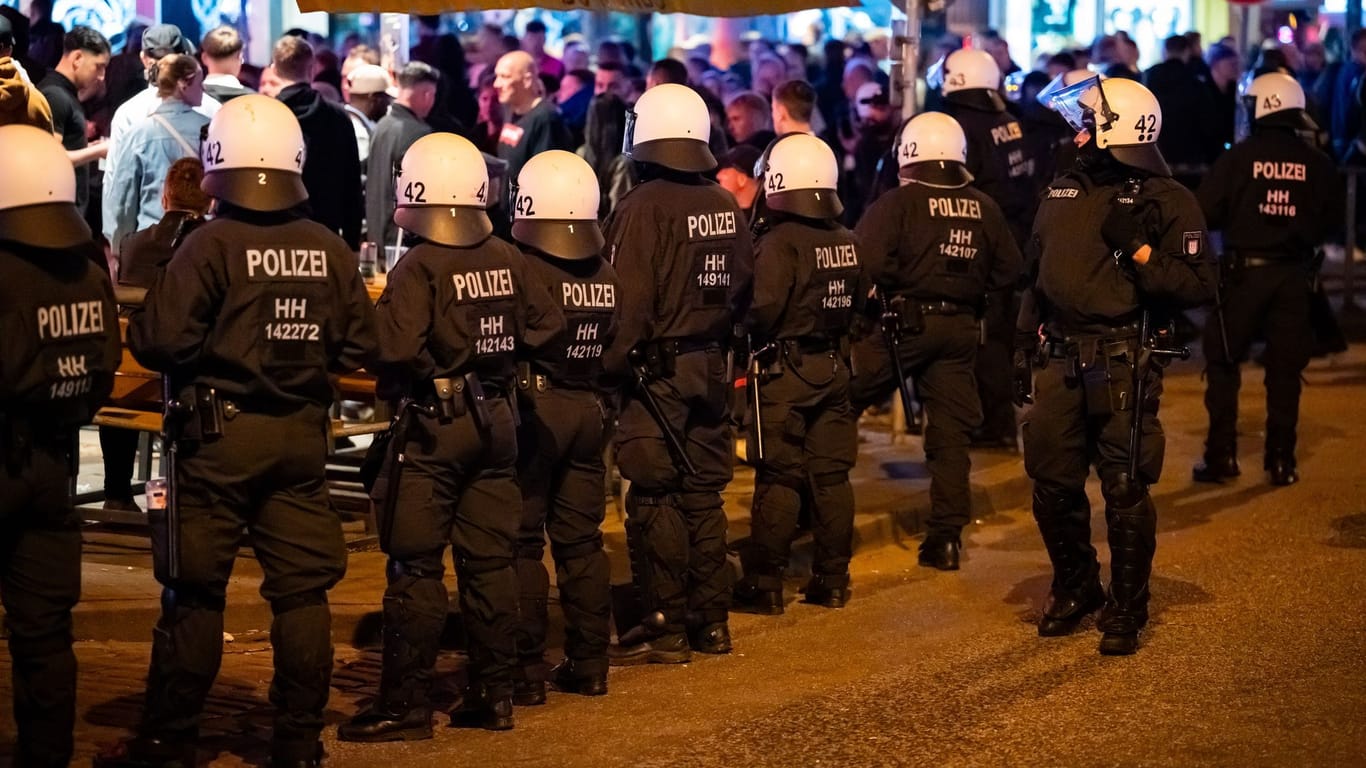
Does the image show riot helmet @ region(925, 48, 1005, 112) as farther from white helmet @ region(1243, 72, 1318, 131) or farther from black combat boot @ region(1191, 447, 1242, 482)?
black combat boot @ region(1191, 447, 1242, 482)

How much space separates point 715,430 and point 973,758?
2.26 m

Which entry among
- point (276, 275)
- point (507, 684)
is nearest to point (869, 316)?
point (507, 684)

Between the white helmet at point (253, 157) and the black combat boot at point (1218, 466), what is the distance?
7356mm

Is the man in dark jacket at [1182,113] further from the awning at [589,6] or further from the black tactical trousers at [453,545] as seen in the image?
the black tactical trousers at [453,545]

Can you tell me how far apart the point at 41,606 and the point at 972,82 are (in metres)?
7.81

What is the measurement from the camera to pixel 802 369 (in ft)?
30.1

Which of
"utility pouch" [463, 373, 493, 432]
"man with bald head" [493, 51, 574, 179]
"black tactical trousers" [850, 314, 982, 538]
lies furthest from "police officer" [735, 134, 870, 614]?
"man with bald head" [493, 51, 574, 179]

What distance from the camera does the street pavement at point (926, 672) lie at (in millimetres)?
7051

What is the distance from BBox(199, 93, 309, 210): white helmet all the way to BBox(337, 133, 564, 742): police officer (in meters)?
0.62

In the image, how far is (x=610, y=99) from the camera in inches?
559

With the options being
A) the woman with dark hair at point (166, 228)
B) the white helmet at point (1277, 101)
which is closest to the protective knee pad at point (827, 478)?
the woman with dark hair at point (166, 228)

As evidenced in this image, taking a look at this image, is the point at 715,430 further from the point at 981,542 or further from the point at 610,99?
the point at 610,99

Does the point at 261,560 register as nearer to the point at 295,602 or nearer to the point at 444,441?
the point at 295,602

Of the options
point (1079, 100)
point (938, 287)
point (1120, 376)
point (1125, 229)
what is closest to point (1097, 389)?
point (1120, 376)
